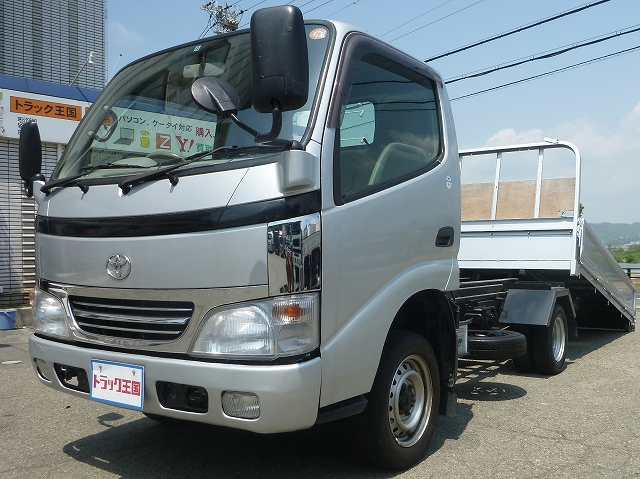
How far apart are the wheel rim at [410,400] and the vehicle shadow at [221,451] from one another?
24 cm

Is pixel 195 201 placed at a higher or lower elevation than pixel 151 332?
higher

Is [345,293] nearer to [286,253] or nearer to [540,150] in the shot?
[286,253]

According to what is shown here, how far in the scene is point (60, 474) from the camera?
3252mm

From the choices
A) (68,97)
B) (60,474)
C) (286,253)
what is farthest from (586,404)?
(68,97)

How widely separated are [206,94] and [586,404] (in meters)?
3.81

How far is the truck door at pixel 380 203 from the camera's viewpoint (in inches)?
109

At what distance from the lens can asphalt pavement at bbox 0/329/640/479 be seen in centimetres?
329

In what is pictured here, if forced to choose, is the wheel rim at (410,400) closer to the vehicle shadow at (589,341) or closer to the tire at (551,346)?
the tire at (551,346)

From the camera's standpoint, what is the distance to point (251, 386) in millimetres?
2473

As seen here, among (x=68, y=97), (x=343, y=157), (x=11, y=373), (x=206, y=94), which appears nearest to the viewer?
(x=206, y=94)

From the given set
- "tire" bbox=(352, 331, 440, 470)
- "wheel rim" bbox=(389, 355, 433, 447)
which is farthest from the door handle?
"wheel rim" bbox=(389, 355, 433, 447)

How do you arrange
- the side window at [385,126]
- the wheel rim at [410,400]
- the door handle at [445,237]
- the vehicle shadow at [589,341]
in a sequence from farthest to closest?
the vehicle shadow at [589,341] < the door handle at [445,237] < the wheel rim at [410,400] < the side window at [385,126]

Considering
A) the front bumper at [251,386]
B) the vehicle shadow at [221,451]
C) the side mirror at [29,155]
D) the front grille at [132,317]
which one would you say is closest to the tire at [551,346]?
the vehicle shadow at [221,451]

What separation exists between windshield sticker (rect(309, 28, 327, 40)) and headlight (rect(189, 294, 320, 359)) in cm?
129
